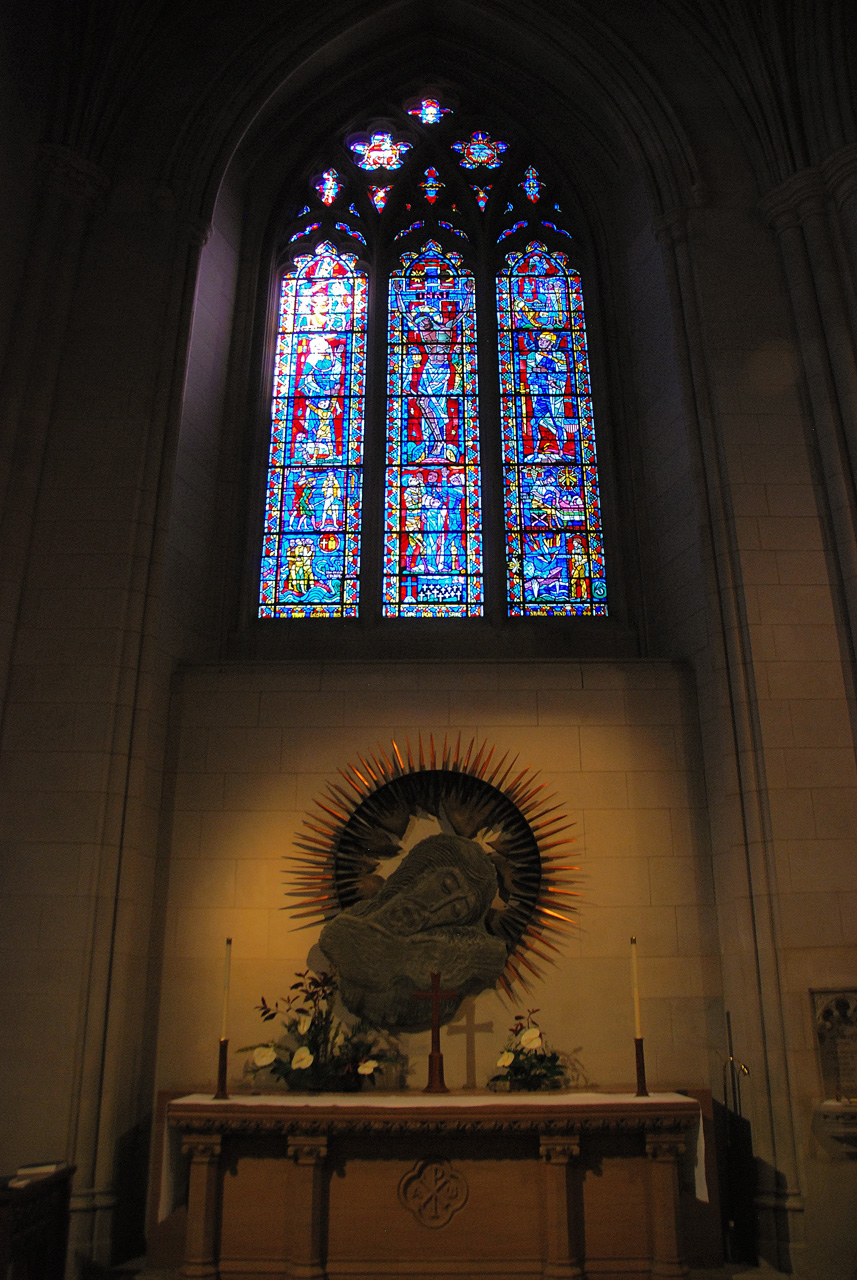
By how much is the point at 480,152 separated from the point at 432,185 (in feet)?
1.83

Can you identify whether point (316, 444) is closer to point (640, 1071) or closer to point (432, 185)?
point (432, 185)

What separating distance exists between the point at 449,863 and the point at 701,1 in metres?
6.78

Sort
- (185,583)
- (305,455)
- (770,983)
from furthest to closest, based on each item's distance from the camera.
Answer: (305,455), (185,583), (770,983)

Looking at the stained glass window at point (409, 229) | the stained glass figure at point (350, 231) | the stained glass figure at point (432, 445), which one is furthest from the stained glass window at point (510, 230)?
the stained glass figure at point (350, 231)

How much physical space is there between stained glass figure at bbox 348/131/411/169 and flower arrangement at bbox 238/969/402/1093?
22.8 ft

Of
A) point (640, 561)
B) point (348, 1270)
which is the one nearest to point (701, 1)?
point (640, 561)

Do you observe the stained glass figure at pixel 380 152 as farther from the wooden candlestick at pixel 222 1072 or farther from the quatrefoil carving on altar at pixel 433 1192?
the quatrefoil carving on altar at pixel 433 1192

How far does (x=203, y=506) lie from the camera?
7570 mm

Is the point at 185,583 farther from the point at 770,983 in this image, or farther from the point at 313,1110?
the point at 770,983

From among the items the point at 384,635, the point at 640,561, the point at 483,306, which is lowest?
the point at 384,635

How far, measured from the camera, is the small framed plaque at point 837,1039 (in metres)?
→ 5.44

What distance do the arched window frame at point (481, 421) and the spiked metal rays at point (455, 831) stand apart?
1273 millimetres

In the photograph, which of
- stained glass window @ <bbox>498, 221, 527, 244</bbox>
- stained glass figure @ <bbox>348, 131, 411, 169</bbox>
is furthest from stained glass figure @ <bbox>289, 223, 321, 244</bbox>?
stained glass window @ <bbox>498, 221, 527, 244</bbox>

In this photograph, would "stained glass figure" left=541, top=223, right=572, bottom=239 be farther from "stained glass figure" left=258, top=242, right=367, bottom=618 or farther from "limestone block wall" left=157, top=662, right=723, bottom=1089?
"limestone block wall" left=157, top=662, right=723, bottom=1089
